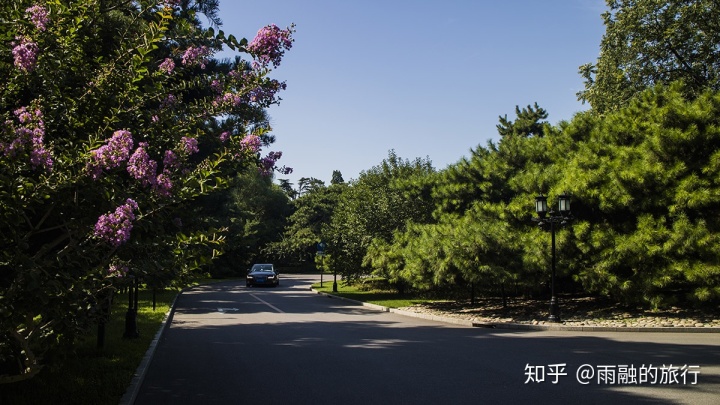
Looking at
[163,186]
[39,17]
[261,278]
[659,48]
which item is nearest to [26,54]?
[39,17]

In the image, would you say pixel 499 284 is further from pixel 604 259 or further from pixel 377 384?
pixel 377 384

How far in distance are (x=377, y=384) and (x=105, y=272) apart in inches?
175

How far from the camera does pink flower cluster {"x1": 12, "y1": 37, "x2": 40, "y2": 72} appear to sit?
471cm

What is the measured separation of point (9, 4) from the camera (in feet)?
17.4

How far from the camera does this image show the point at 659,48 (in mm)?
26625

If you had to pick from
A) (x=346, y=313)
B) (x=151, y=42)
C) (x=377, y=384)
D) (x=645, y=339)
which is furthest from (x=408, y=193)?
(x=151, y=42)

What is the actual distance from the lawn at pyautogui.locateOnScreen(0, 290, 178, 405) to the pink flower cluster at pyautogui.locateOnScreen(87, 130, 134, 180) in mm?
2158

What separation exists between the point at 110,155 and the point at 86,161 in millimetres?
285

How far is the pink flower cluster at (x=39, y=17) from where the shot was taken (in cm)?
485

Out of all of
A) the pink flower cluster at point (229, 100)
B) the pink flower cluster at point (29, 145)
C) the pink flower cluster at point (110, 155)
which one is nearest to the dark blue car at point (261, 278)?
the pink flower cluster at point (229, 100)

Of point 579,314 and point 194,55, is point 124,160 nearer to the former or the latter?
point 194,55

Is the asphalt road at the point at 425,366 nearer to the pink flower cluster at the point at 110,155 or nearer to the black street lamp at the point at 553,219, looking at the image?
the black street lamp at the point at 553,219

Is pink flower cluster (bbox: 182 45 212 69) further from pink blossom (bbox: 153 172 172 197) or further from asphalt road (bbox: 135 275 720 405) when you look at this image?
asphalt road (bbox: 135 275 720 405)

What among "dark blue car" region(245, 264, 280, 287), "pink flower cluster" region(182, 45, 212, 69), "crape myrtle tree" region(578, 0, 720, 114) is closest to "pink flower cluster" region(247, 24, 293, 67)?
"pink flower cluster" region(182, 45, 212, 69)
